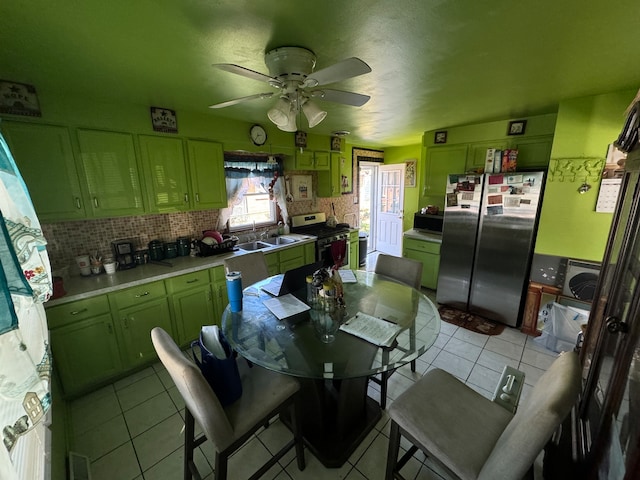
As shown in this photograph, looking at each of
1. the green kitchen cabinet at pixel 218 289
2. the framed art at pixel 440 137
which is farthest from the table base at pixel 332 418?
the framed art at pixel 440 137

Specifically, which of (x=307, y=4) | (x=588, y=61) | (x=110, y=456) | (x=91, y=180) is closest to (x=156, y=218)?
(x=91, y=180)

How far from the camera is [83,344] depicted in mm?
1994

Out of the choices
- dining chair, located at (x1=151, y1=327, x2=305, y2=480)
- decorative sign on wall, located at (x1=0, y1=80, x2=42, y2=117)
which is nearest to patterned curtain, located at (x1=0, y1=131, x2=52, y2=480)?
dining chair, located at (x1=151, y1=327, x2=305, y2=480)

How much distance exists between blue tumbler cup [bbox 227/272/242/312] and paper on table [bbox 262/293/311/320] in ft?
0.63

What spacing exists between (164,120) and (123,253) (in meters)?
1.27

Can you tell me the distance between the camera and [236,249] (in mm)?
3143

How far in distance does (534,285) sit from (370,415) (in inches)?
84.3

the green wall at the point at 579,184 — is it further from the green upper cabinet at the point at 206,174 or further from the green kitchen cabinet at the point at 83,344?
the green kitchen cabinet at the point at 83,344

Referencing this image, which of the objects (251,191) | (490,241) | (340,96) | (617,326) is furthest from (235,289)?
(490,241)

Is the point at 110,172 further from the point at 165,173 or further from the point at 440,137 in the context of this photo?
the point at 440,137

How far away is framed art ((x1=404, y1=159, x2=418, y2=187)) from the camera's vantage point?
4871 millimetres

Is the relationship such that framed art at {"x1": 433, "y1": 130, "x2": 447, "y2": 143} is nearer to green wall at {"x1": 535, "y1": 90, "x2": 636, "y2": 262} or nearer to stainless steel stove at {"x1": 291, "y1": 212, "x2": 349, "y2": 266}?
green wall at {"x1": 535, "y1": 90, "x2": 636, "y2": 262}

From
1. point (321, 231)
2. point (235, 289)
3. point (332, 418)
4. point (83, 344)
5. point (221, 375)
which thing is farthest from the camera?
point (321, 231)

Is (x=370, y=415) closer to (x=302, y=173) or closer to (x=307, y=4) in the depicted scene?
(x=307, y=4)
